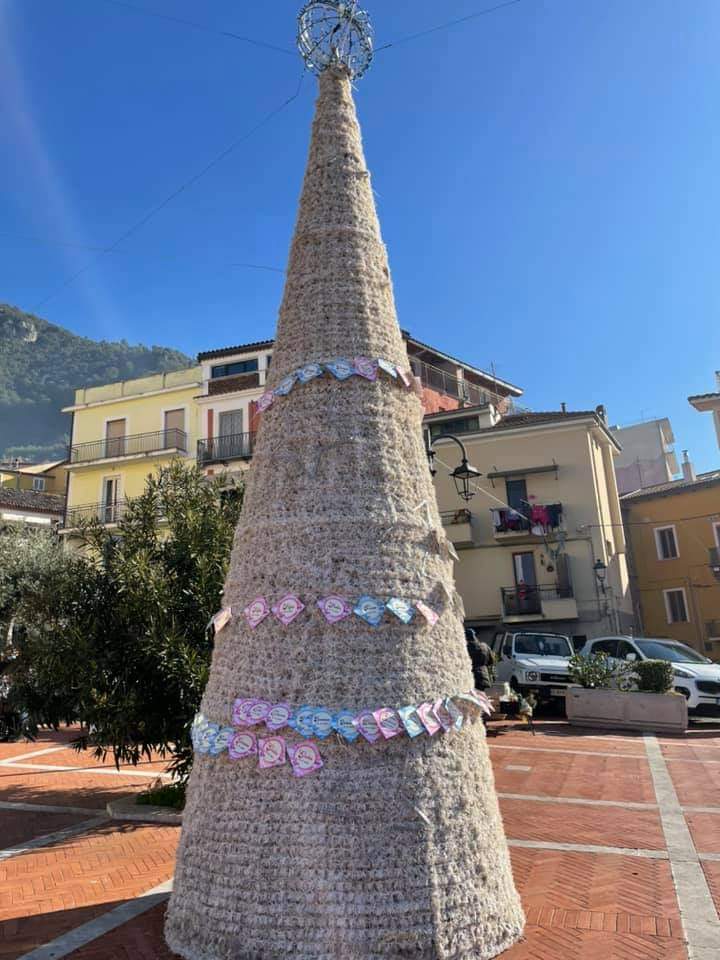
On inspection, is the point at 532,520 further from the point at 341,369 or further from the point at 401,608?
the point at 401,608

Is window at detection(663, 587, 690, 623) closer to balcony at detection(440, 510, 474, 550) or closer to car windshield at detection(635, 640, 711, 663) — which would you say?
balcony at detection(440, 510, 474, 550)

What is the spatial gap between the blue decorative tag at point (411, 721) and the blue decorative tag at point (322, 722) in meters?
0.35

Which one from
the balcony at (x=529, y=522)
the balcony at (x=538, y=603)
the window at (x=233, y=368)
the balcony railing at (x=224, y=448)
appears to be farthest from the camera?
the window at (x=233, y=368)

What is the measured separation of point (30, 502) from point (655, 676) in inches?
1198

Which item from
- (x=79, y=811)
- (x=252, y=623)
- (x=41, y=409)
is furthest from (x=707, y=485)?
(x=41, y=409)

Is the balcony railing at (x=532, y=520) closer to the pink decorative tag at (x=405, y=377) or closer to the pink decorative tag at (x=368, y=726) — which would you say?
Result: the pink decorative tag at (x=405, y=377)

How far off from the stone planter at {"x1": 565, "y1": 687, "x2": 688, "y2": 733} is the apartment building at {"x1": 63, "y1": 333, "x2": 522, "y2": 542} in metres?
16.2

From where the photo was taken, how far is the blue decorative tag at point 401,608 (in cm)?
349

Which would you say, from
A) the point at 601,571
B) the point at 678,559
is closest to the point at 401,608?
the point at 601,571

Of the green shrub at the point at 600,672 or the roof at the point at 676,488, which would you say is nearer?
the green shrub at the point at 600,672

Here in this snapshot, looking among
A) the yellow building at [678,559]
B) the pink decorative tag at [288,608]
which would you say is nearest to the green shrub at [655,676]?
the pink decorative tag at [288,608]

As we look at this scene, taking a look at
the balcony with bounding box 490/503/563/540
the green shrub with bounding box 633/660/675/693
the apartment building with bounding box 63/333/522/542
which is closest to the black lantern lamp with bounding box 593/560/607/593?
the balcony with bounding box 490/503/563/540

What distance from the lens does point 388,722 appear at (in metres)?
3.28

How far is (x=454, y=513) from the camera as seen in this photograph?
26.1 m
